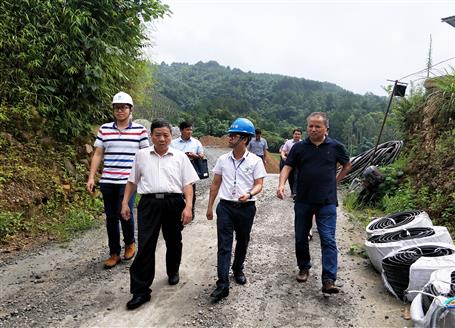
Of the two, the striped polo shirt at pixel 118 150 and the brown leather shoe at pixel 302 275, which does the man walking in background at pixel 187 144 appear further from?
the brown leather shoe at pixel 302 275

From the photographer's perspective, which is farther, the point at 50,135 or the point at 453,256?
the point at 50,135

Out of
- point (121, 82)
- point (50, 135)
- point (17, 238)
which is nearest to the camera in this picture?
point (17, 238)

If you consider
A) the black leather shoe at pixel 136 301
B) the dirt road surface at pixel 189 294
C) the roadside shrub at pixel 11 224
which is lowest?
the dirt road surface at pixel 189 294

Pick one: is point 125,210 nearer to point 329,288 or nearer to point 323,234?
point 323,234

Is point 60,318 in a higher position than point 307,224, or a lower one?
→ lower

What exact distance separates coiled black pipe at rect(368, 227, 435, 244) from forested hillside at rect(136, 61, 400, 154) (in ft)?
110

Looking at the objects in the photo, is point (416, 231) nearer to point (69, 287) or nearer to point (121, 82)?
point (69, 287)

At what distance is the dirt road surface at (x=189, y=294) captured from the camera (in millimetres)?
3389

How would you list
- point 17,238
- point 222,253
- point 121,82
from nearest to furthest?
point 222,253 → point 17,238 → point 121,82

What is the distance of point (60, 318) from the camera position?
333 centimetres

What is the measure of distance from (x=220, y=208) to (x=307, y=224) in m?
1.00

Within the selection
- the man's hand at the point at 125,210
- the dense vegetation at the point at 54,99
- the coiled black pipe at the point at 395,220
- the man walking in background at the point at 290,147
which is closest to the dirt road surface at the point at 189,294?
the coiled black pipe at the point at 395,220

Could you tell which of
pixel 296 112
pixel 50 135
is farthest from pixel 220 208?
pixel 296 112

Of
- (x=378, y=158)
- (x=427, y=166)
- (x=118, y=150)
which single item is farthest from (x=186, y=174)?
(x=378, y=158)
